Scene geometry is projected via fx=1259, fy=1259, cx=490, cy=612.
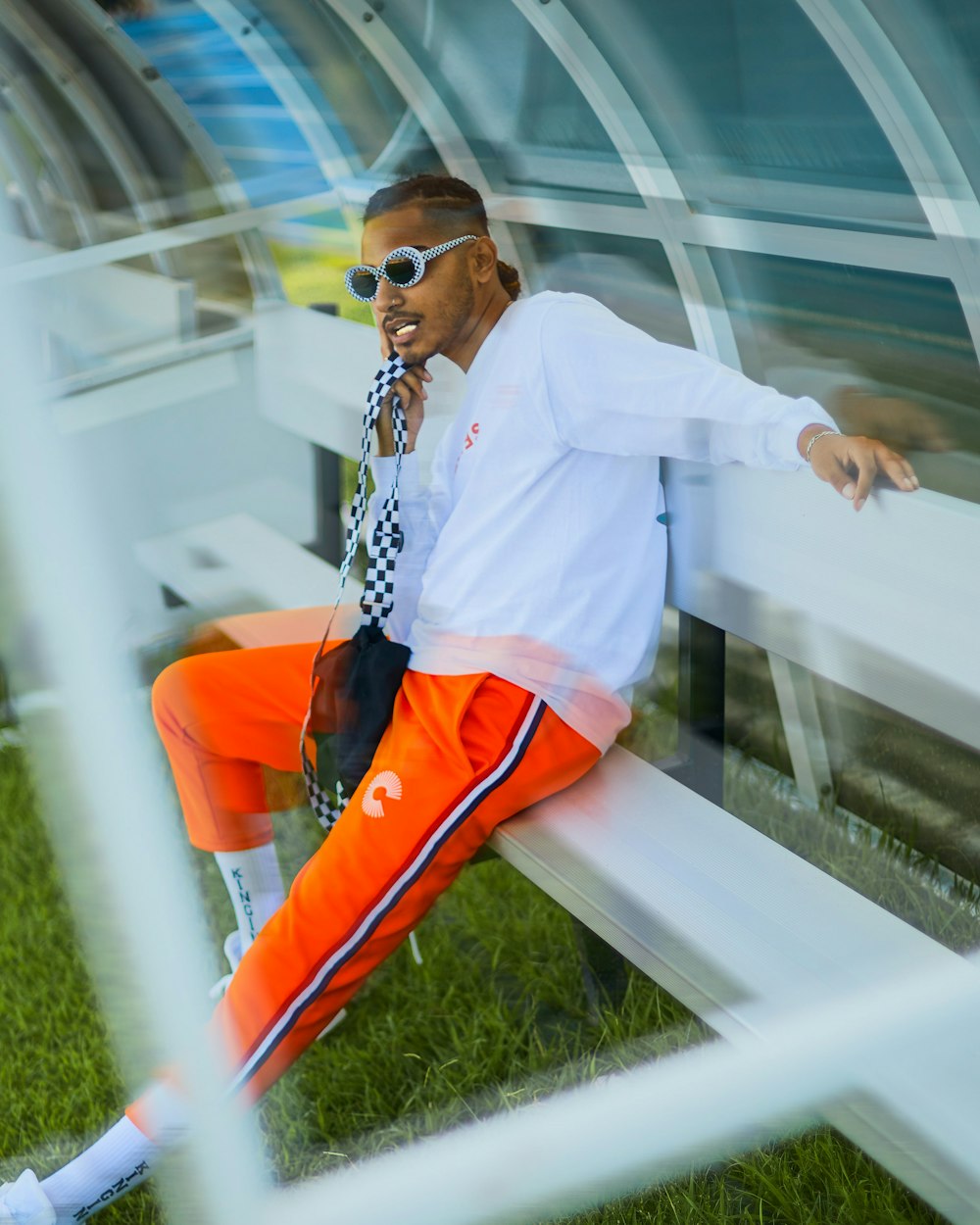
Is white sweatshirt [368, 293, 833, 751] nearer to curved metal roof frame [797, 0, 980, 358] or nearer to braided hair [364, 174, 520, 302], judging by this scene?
braided hair [364, 174, 520, 302]

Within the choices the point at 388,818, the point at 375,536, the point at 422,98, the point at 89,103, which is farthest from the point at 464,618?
the point at 89,103

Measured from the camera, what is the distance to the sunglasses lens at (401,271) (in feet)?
4.47

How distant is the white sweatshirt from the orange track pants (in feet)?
0.13

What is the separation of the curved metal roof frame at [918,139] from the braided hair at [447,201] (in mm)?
464

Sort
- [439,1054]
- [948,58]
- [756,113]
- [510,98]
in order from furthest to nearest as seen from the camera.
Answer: [439,1054] → [510,98] → [756,113] → [948,58]

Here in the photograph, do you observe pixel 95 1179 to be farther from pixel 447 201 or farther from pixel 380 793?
pixel 447 201

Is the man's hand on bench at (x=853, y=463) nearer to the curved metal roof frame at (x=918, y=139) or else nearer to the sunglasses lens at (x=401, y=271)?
the curved metal roof frame at (x=918, y=139)

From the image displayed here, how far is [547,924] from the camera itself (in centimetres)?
198

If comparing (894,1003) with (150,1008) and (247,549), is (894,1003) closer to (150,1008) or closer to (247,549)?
(150,1008)

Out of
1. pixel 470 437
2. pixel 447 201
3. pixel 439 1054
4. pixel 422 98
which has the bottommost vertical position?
pixel 439 1054

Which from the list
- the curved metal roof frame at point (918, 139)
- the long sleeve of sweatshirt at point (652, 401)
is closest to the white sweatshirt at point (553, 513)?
the long sleeve of sweatshirt at point (652, 401)

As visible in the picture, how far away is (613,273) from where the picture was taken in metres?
1.31

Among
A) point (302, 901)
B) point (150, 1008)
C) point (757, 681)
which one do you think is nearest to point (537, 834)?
point (302, 901)

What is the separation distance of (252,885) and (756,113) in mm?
1026
